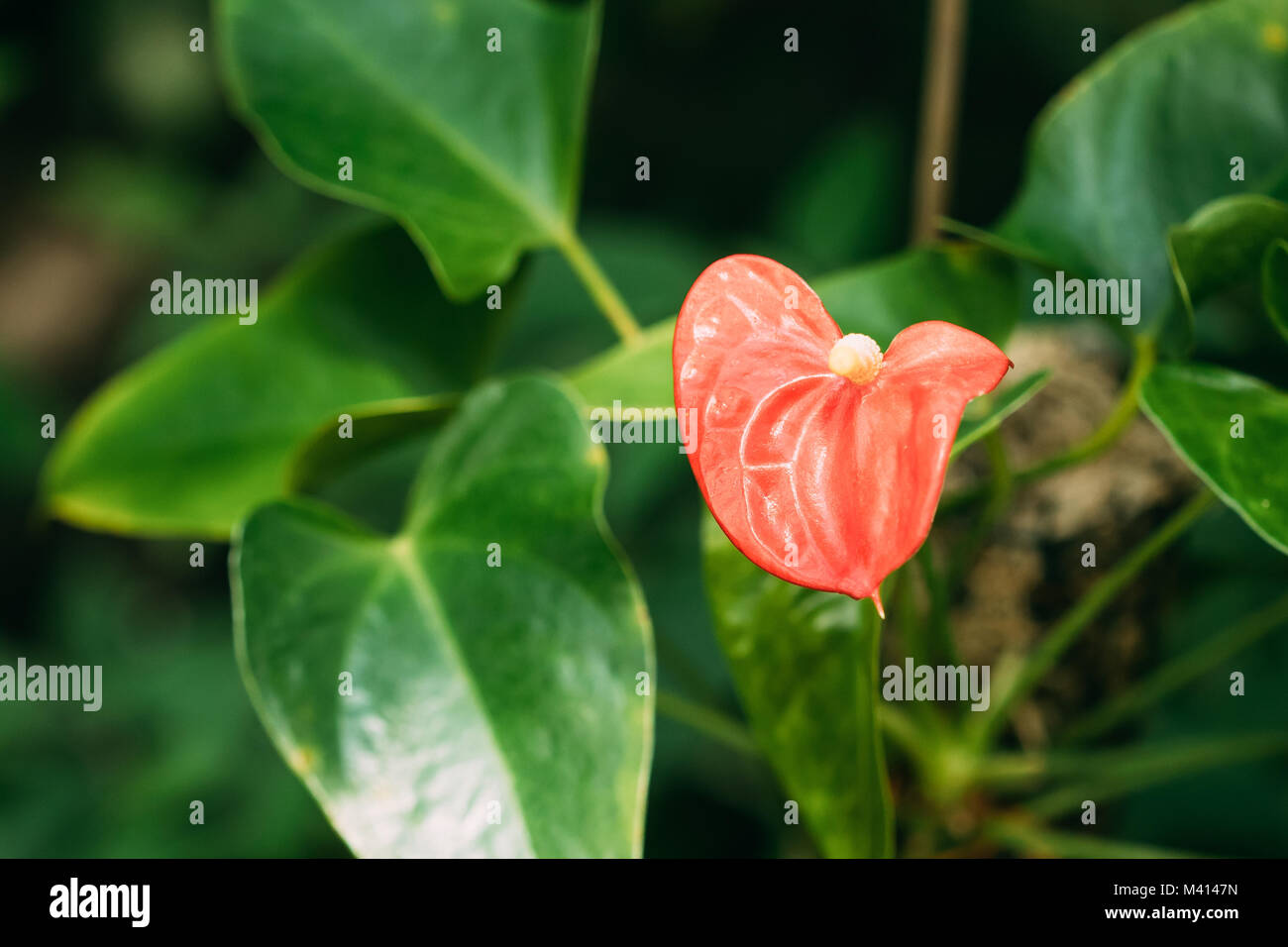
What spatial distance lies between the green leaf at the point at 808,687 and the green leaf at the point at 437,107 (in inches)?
9.2

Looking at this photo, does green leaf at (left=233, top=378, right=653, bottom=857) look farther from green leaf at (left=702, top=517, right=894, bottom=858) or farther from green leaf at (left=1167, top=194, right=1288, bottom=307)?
Result: green leaf at (left=1167, top=194, right=1288, bottom=307)

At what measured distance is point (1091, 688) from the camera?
0.64m

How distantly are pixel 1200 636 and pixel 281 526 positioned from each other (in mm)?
701

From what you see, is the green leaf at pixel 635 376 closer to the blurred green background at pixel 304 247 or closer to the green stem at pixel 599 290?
the green stem at pixel 599 290

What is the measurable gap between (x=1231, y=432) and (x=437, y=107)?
0.47 m

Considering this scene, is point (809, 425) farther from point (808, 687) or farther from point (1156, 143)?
point (1156, 143)

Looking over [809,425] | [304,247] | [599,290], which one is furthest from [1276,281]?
[304,247]

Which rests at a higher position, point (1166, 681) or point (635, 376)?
point (635, 376)

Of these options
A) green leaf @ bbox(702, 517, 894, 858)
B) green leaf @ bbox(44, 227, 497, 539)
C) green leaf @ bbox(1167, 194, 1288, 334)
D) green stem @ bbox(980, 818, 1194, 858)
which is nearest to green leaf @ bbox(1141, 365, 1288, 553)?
green leaf @ bbox(1167, 194, 1288, 334)

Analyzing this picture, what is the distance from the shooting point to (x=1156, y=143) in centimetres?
52

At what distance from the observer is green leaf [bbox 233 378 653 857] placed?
39cm
